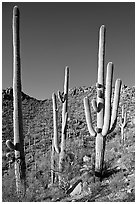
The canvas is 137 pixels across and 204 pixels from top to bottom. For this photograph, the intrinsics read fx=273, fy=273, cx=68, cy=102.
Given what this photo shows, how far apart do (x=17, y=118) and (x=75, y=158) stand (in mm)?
5884

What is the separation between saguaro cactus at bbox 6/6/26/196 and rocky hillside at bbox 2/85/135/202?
49cm

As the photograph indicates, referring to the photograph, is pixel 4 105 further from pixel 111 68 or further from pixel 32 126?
pixel 111 68

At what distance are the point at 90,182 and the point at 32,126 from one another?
21.0 metres

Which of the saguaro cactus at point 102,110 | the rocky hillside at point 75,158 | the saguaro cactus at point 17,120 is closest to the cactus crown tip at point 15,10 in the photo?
the saguaro cactus at point 17,120

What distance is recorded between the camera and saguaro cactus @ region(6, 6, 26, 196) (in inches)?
285

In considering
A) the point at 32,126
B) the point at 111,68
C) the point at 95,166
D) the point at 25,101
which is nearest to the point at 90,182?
the point at 95,166

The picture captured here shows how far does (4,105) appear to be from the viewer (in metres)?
33.9

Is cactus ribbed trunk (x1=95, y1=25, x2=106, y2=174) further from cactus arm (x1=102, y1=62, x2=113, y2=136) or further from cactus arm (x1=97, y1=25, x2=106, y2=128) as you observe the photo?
cactus arm (x1=102, y1=62, x2=113, y2=136)

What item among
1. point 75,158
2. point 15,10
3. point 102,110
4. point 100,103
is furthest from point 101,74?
point 75,158

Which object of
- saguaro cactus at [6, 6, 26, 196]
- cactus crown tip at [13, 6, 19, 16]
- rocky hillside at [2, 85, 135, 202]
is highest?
cactus crown tip at [13, 6, 19, 16]

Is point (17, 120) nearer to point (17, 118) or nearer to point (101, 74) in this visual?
point (17, 118)

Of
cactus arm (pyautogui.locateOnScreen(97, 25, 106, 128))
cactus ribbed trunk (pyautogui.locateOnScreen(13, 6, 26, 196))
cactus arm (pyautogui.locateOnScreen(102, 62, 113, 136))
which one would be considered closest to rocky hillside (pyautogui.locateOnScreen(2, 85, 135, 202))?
cactus ribbed trunk (pyautogui.locateOnScreen(13, 6, 26, 196))

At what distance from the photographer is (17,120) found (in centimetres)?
743

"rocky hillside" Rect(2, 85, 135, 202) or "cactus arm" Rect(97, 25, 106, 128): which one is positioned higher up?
"cactus arm" Rect(97, 25, 106, 128)
